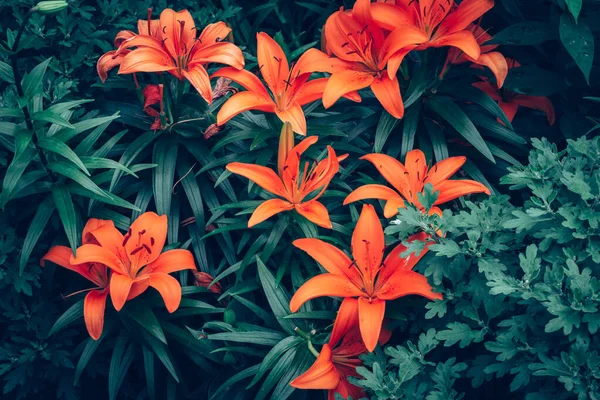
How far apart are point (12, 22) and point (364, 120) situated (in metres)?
1.17

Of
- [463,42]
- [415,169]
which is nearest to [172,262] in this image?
[415,169]

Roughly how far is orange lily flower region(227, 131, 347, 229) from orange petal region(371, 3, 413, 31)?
1.32ft

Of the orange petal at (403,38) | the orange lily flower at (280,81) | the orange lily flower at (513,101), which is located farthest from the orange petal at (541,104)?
the orange lily flower at (280,81)

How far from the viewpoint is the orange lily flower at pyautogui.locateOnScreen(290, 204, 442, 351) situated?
62.0 inches

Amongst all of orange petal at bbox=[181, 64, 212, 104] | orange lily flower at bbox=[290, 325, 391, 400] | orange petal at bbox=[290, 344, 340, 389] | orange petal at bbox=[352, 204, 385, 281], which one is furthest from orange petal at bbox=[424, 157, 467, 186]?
orange petal at bbox=[181, 64, 212, 104]

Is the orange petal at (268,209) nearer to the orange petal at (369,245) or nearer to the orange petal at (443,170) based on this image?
the orange petal at (369,245)

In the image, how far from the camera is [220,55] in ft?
6.09

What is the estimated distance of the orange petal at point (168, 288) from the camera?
1.61m

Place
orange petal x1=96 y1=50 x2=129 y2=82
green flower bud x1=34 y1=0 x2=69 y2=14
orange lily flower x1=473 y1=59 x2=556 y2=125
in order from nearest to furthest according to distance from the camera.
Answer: green flower bud x1=34 y1=0 x2=69 y2=14, orange petal x1=96 y1=50 x2=129 y2=82, orange lily flower x1=473 y1=59 x2=556 y2=125

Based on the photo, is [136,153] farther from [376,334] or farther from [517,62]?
[517,62]

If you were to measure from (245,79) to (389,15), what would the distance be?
0.44 m

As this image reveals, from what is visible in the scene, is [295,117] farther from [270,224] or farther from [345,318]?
[345,318]

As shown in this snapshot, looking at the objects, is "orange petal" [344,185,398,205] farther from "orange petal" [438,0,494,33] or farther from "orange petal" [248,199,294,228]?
"orange petal" [438,0,494,33]

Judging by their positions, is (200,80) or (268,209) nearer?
(268,209)
